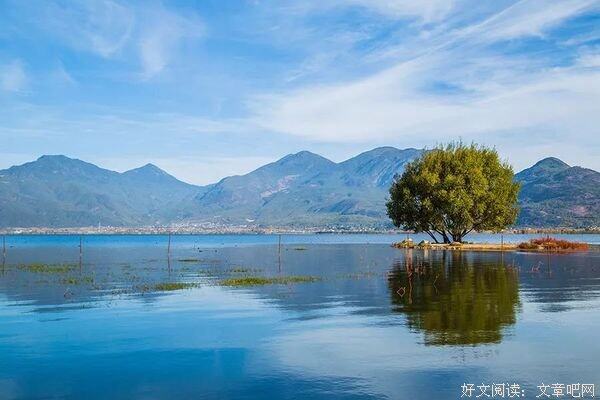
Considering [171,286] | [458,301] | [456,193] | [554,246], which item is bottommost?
[171,286]

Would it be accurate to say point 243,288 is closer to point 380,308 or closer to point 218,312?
point 218,312

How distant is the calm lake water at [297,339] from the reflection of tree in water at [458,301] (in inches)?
5.1

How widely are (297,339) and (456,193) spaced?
82.8 meters

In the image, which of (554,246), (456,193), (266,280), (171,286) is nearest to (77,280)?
(171,286)

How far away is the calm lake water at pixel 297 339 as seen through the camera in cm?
2005

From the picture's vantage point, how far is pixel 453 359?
886 inches

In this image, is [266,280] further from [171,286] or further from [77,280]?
[77,280]

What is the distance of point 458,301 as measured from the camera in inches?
1496

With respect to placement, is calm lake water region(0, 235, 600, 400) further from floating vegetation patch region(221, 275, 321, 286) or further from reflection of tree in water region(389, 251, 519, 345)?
floating vegetation patch region(221, 275, 321, 286)

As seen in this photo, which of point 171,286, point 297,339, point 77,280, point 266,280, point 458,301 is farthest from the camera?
point 77,280

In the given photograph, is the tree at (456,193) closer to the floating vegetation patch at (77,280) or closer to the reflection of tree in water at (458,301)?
the reflection of tree in water at (458,301)

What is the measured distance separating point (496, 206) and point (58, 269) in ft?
247

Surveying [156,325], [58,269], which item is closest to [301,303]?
[156,325]

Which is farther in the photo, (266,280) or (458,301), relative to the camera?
(266,280)
